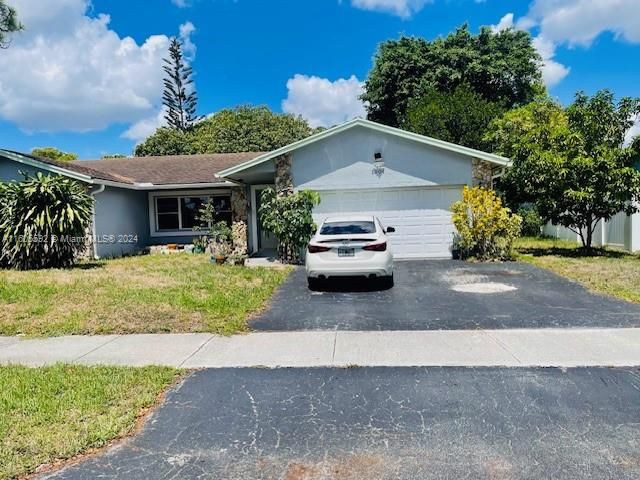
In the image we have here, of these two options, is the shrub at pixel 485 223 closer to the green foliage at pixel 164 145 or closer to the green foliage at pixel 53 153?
the green foliage at pixel 164 145

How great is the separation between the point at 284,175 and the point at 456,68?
69.9 feet

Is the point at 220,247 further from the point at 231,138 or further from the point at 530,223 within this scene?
the point at 231,138

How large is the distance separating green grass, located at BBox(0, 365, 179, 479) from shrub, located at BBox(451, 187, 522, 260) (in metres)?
11.2

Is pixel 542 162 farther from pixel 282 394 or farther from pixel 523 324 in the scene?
pixel 282 394

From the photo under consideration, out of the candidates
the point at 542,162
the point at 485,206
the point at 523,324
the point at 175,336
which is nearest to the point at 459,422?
the point at 523,324

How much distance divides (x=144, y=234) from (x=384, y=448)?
18561 mm

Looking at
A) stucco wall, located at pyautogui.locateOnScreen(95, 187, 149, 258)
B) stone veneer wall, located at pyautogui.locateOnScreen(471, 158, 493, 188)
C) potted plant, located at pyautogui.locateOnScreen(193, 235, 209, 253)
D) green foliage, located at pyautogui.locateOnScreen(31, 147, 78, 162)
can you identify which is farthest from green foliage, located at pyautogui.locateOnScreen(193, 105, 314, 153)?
stone veneer wall, located at pyautogui.locateOnScreen(471, 158, 493, 188)

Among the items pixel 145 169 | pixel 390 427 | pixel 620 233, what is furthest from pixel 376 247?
pixel 145 169

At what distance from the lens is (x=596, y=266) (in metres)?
12.7

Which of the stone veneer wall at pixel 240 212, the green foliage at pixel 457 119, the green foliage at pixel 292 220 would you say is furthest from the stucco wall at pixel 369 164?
the green foliage at pixel 457 119

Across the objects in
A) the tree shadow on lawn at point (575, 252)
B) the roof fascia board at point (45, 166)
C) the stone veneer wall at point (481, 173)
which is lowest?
the tree shadow on lawn at point (575, 252)

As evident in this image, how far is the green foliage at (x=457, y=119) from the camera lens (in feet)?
86.7

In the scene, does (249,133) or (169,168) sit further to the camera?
(249,133)

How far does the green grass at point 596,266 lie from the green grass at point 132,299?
6820 millimetres
